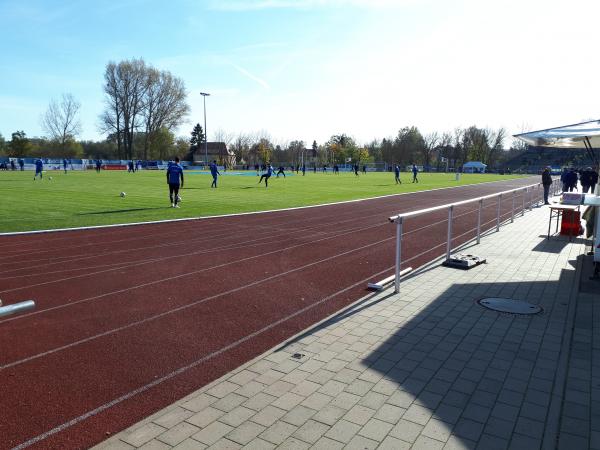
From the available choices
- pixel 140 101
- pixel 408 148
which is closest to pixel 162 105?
pixel 140 101

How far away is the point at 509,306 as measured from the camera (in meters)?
6.29

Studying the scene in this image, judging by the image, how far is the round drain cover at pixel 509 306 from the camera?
608cm

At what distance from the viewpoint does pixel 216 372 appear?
4309 mm

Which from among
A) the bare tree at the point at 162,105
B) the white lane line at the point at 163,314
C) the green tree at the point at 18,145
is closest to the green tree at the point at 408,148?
the bare tree at the point at 162,105

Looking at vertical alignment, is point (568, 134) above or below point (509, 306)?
above

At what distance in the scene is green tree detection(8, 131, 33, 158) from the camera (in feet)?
258

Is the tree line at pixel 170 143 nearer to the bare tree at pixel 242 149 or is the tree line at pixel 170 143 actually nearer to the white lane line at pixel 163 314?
the bare tree at pixel 242 149

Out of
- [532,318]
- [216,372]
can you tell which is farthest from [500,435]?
[532,318]

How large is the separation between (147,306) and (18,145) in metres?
88.5

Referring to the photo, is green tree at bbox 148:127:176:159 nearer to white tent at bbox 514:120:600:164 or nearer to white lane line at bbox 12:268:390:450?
white tent at bbox 514:120:600:164

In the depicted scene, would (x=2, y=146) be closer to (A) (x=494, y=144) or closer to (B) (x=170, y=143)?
(B) (x=170, y=143)

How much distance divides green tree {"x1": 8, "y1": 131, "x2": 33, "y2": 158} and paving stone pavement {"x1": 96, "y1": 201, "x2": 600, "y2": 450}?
295 ft

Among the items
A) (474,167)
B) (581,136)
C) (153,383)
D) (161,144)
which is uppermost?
(161,144)

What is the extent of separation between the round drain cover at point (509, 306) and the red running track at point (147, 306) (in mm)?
1815
